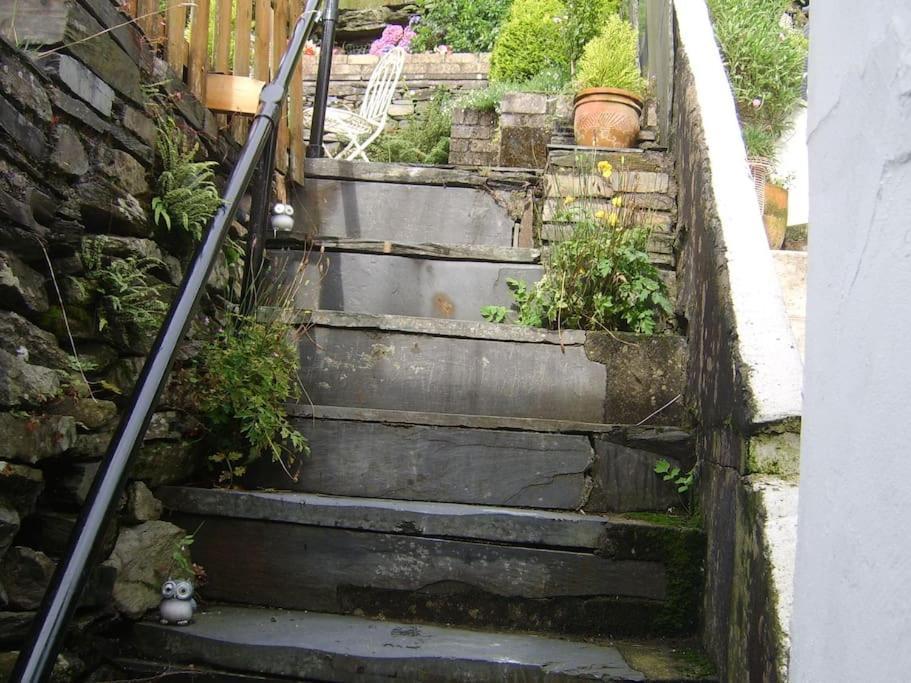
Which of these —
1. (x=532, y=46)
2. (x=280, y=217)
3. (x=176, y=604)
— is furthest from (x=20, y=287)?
(x=532, y=46)

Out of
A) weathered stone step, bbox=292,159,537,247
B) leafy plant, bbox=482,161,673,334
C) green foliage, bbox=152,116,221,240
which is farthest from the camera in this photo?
weathered stone step, bbox=292,159,537,247

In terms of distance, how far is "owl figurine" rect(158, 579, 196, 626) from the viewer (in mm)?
1812

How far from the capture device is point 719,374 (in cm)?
189

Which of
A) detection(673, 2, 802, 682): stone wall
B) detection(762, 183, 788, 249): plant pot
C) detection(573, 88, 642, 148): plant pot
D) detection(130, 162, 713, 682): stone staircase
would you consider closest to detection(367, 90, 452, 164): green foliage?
detection(573, 88, 642, 148): plant pot

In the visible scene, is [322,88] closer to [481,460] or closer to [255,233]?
[255,233]

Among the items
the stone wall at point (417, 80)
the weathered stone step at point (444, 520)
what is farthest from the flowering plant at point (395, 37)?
the weathered stone step at point (444, 520)

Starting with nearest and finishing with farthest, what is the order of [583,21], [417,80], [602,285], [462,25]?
[602,285], [583,21], [417,80], [462,25]

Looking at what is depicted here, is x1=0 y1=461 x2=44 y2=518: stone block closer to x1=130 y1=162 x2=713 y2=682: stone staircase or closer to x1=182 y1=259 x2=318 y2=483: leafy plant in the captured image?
x1=130 y1=162 x2=713 y2=682: stone staircase

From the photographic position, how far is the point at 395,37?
334 inches

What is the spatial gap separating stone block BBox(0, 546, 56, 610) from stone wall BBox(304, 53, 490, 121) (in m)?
6.14

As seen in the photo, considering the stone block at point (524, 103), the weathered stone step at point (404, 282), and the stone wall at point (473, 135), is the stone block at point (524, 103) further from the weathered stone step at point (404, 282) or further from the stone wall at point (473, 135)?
the weathered stone step at point (404, 282)

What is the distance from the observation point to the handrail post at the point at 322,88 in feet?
12.1

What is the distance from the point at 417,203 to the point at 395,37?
5.70m

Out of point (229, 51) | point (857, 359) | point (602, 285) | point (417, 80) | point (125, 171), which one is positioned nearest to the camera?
point (857, 359)
